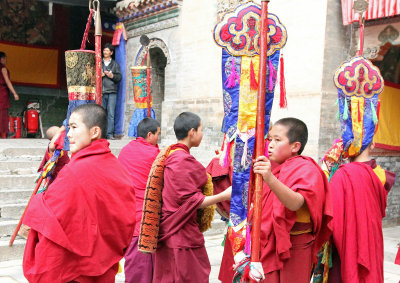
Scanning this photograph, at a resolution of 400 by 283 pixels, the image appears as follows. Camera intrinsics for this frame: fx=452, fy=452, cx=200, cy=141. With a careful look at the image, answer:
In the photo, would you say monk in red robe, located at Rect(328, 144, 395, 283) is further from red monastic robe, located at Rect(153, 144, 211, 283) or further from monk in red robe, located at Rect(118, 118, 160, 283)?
monk in red robe, located at Rect(118, 118, 160, 283)

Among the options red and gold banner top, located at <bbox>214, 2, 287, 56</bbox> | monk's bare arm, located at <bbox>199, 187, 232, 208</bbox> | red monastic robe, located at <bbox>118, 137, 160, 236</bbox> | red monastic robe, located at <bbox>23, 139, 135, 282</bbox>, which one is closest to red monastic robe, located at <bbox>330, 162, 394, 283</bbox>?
monk's bare arm, located at <bbox>199, 187, 232, 208</bbox>

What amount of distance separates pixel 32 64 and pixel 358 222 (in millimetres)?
10829

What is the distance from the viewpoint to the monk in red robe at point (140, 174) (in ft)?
11.7


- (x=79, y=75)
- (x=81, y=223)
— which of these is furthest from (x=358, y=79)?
(x=81, y=223)

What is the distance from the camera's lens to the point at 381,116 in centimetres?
707

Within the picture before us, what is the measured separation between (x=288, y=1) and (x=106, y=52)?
13.7 ft

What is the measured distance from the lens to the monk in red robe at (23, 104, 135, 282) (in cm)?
221

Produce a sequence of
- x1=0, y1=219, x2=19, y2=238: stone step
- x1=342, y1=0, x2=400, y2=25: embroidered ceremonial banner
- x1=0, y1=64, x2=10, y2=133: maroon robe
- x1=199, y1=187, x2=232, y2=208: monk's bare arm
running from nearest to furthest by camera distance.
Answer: x1=199, y1=187, x2=232, y2=208: monk's bare arm
x1=0, y1=219, x2=19, y2=238: stone step
x1=342, y1=0, x2=400, y2=25: embroidered ceremonial banner
x1=0, y1=64, x2=10, y2=133: maroon robe

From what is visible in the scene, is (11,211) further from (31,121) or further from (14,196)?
(31,121)

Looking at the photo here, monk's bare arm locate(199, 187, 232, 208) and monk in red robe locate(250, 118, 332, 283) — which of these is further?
monk's bare arm locate(199, 187, 232, 208)

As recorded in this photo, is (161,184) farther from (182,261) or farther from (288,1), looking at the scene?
(288,1)

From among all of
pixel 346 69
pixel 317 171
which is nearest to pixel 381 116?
pixel 346 69

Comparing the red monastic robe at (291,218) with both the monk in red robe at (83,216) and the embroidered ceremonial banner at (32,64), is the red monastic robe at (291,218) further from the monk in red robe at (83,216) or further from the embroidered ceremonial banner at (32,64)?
the embroidered ceremonial banner at (32,64)

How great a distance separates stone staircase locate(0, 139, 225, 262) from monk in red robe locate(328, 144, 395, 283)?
335 centimetres
